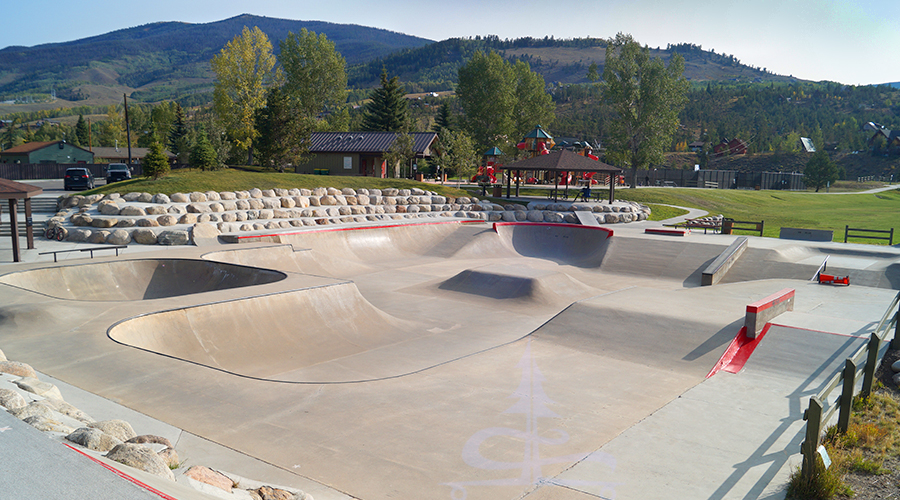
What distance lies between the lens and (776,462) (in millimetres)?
6066

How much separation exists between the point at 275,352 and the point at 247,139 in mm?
41488

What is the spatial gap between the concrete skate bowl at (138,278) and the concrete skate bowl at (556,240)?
14.3 meters

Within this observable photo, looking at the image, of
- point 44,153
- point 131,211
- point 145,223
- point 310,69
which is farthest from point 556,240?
point 44,153

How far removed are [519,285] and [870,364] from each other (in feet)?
31.7

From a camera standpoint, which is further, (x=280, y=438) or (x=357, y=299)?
(x=357, y=299)

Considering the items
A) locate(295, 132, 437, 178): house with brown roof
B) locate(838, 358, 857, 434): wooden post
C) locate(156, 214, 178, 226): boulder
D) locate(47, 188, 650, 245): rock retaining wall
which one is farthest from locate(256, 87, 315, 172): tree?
locate(838, 358, 857, 434): wooden post

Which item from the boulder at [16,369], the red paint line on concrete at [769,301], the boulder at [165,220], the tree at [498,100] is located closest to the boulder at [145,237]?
the boulder at [165,220]

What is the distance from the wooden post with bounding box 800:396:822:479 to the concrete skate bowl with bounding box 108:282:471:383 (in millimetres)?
6259

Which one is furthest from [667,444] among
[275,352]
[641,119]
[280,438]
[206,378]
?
[641,119]

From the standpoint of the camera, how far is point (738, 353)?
10.0 meters

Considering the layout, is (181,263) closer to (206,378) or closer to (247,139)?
(206,378)

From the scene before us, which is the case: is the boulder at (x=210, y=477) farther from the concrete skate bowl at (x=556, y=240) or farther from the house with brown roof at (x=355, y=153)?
the house with brown roof at (x=355, y=153)

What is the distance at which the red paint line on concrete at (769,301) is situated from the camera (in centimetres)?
1027

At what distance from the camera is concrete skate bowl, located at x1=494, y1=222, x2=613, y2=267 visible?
24.5 metres
